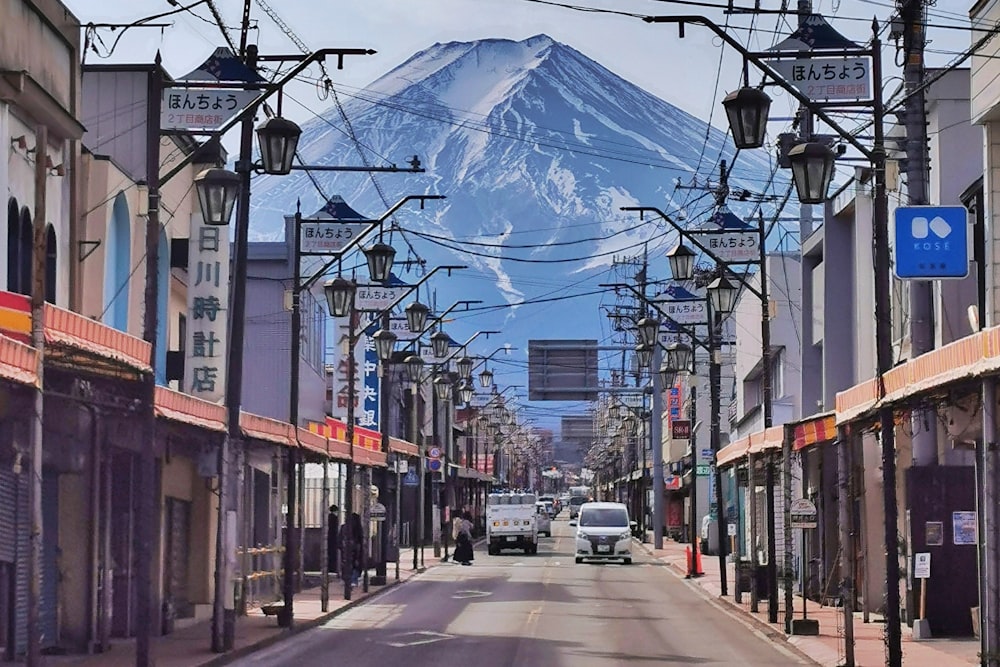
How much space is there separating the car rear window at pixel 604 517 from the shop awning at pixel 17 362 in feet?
156

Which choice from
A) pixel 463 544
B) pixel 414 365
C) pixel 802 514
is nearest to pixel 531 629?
pixel 802 514

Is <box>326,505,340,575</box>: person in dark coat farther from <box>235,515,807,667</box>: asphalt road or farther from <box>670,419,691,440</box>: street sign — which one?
<box>670,419,691,440</box>: street sign

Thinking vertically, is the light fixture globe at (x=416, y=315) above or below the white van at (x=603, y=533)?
above

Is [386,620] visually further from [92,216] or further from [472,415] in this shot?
[472,415]

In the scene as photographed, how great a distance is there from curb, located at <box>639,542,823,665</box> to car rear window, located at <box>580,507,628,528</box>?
1292 cm

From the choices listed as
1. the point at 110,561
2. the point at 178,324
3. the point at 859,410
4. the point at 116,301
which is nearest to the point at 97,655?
the point at 110,561

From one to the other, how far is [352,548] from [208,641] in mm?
14291

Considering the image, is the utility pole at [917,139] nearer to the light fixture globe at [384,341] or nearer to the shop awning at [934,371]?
the shop awning at [934,371]

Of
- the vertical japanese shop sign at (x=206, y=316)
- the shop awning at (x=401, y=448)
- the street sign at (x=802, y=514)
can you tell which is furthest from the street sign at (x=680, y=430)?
the street sign at (x=802, y=514)

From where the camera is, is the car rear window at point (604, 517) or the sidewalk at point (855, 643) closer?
the sidewalk at point (855, 643)

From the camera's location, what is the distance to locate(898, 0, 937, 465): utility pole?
72.4ft

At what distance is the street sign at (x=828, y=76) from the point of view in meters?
20.0

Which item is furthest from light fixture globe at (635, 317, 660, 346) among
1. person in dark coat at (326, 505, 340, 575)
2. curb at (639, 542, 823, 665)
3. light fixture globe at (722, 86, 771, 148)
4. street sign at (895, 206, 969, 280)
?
light fixture globe at (722, 86, 771, 148)

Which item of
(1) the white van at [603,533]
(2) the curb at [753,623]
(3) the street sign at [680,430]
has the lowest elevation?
(2) the curb at [753,623]
